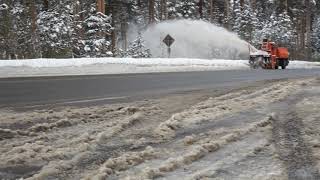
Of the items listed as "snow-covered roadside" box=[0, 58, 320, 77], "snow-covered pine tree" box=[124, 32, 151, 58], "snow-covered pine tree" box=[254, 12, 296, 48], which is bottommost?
"snow-covered roadside" box=[0, 58, 320, 77]

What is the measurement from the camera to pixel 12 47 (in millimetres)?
25781

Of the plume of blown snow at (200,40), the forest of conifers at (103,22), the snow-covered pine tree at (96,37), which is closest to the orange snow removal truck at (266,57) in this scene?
the plume of blown snow at (200,40)

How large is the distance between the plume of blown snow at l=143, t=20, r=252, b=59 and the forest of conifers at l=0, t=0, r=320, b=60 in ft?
14.5

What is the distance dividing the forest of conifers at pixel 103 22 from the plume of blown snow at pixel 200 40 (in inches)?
174

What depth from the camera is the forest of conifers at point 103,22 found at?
27.3 metres

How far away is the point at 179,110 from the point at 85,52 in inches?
956

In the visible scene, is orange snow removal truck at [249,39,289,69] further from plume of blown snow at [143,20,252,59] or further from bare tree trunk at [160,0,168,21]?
bare tree trunk at [160,0,168,21]

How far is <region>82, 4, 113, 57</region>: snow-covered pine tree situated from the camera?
32.2 m

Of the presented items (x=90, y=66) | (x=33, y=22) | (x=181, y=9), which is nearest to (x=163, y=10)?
(x=181, y=9)

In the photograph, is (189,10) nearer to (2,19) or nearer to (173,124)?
(2,19)

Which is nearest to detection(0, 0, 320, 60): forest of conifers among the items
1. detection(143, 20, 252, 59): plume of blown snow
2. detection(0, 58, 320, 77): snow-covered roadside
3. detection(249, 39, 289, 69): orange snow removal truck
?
detection(0, 58, 320, 77): snow-covered roadside

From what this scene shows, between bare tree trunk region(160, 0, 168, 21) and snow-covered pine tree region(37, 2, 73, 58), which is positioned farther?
bare tree trunk region(160, 0, 168, 21)

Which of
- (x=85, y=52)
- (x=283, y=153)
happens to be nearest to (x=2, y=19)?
(x=85, y=52)

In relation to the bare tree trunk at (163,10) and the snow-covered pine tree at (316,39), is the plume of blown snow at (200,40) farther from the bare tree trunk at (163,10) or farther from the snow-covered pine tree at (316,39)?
the snow-covered pine tree at (316,39)
